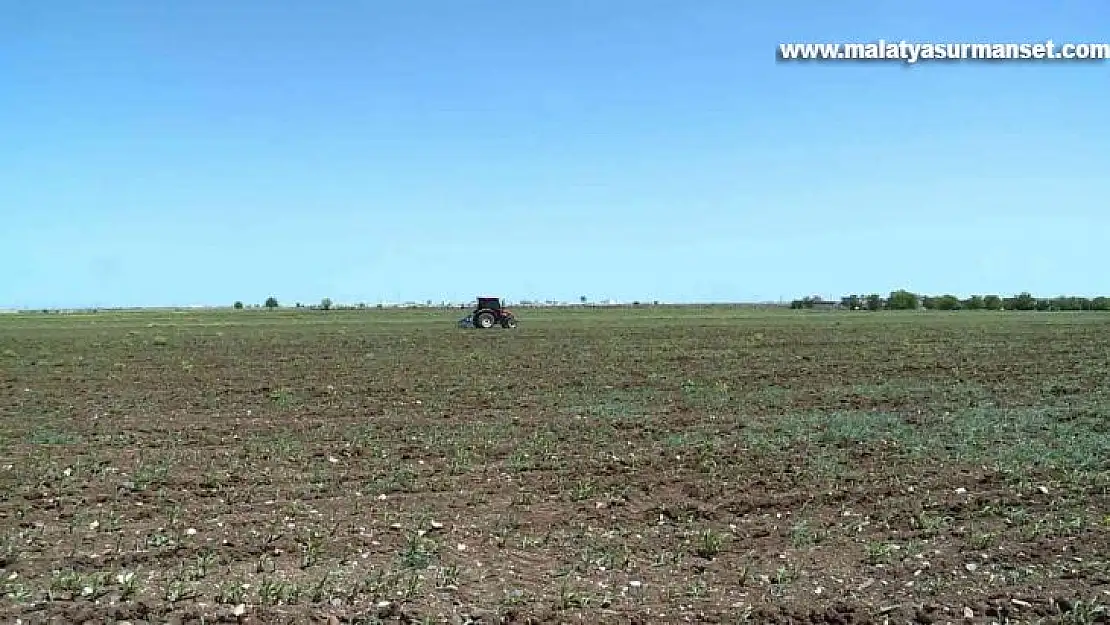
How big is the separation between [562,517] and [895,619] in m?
3.96

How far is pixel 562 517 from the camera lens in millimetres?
9922

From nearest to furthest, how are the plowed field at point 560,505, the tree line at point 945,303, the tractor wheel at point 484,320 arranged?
the plowed field at point 560,505
the tractor wheel at point 484,320
the tree line at point 945,303

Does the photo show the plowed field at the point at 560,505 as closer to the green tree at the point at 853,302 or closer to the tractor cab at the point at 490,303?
the tractor cab at the point at 490,303

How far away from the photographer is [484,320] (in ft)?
203

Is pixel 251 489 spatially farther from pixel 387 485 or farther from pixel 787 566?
pixel 787 566

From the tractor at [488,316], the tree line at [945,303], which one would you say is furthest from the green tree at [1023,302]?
the tractor at [488,316]

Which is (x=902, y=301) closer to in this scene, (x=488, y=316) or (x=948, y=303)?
(x=948, y=303)

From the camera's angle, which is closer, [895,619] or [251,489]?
[895,619]

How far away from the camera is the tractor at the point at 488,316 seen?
61.8 m

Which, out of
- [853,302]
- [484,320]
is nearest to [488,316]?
[484,320]

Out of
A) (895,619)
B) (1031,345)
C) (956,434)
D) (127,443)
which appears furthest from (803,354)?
(895,619)

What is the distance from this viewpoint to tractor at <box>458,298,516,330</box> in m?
61.8

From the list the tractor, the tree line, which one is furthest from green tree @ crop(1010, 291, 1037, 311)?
the tractor

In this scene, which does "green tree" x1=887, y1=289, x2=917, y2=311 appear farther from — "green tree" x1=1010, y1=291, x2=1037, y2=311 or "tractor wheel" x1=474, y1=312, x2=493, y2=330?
"tractor wheel" x1=474, y1=312, x2=493, y2=330
